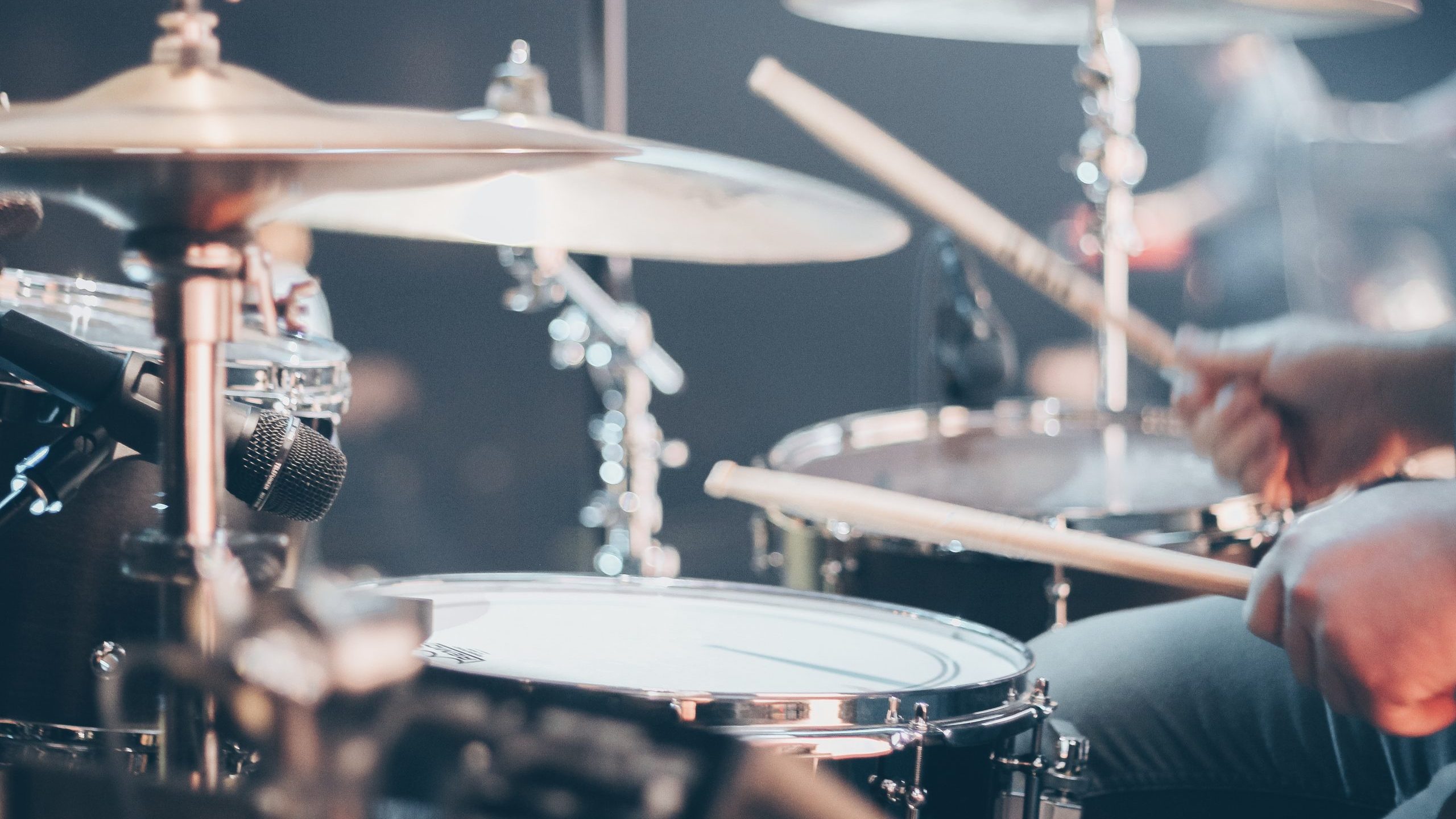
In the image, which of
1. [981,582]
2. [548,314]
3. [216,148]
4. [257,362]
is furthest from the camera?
[548,314]

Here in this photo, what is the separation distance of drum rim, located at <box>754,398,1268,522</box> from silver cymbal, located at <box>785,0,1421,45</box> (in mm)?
468

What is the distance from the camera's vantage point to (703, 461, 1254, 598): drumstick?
0.88 meters

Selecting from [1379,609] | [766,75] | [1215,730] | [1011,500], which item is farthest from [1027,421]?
[1379,609]

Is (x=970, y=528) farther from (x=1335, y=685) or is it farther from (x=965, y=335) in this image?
(x=965, y=335)

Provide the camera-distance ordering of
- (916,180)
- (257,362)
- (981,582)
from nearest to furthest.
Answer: (257,362), (981,582), (916,180)

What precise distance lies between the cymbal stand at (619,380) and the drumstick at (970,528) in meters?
0.72

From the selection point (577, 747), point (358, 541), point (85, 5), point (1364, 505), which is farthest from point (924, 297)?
point (577, 747)

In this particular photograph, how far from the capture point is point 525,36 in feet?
7.70

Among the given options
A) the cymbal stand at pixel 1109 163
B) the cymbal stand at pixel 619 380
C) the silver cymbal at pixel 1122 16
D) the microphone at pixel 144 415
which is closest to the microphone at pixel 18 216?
the microphone at pixel 144 415

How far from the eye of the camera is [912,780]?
2.39 ft

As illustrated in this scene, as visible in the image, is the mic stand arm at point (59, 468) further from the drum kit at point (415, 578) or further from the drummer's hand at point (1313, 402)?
the drummer's hand at point (1313, 402)

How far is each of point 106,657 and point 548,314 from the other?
1694 mm

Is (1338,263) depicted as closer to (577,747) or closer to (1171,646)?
(1171,646)

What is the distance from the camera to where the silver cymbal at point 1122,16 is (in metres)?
1.56
